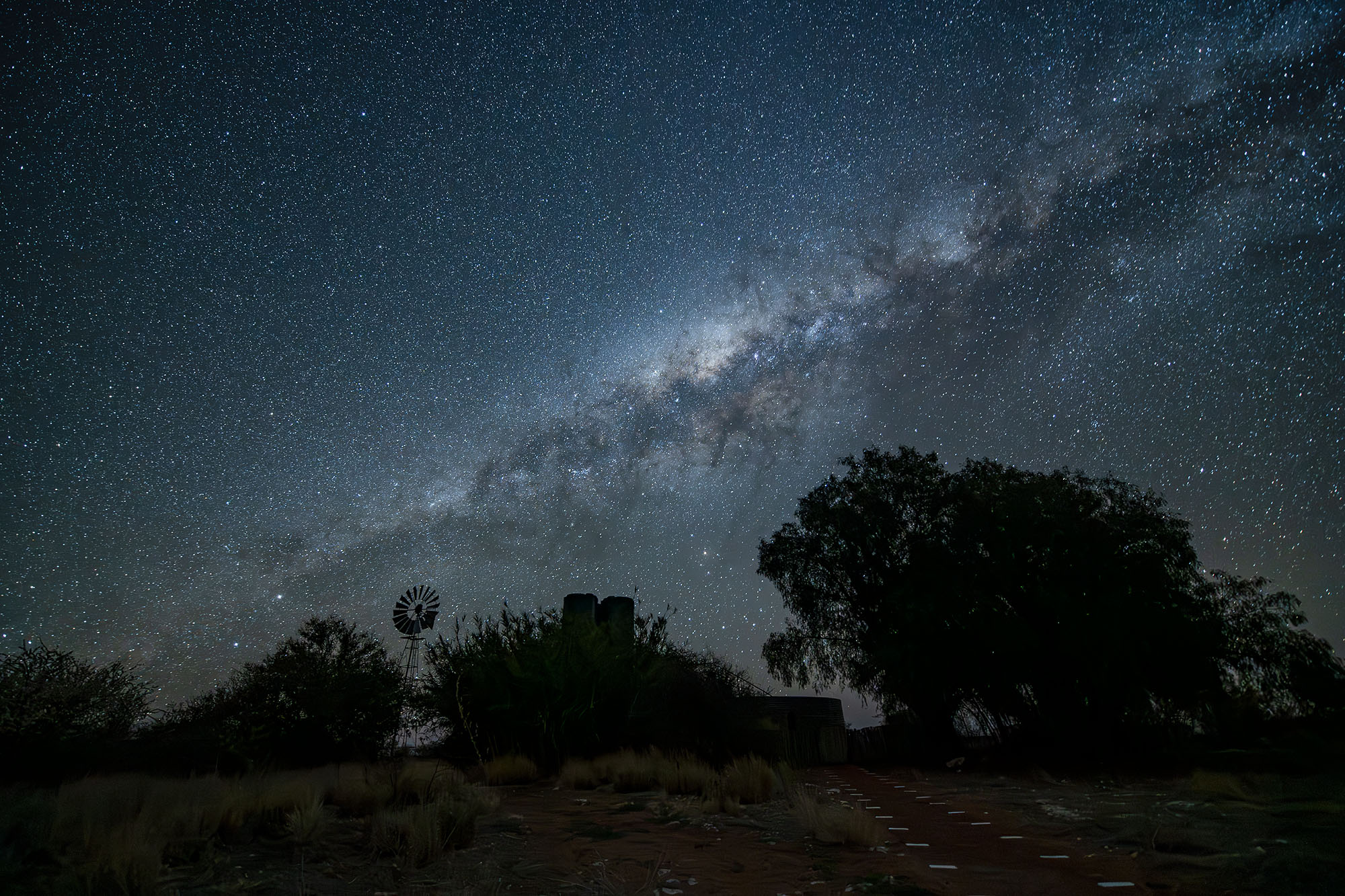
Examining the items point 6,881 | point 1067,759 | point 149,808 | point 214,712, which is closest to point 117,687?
point 214,712

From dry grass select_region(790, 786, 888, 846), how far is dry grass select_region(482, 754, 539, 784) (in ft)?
19.8

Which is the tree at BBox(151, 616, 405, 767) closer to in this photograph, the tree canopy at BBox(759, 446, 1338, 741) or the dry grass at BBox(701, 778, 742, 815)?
the dry grass at BBox(701, 778, 742, 815)

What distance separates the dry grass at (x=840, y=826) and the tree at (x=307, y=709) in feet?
36.6

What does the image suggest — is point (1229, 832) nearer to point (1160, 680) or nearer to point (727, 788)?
point (727, 788)

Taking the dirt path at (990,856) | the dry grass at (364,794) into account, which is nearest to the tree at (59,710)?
the dry grass at (364,794)

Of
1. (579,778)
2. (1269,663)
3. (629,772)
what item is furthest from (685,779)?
(1269,663)

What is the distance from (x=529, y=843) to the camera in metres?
6.17

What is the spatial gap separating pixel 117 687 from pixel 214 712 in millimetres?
3528

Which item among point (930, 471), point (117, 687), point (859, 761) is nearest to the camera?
point (117, 687)

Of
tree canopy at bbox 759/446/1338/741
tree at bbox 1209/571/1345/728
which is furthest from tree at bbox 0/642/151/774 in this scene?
tree at bbox 1209/571/1345/728

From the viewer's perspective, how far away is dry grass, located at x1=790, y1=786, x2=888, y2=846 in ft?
21.2

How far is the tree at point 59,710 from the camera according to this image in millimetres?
9445

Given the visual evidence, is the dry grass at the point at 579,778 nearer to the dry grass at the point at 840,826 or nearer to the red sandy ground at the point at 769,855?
the red sandy ground at the point at 769,855

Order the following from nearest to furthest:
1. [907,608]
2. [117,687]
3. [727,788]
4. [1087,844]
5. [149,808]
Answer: [149,808]
[1087,844]
[727,788]
[117,687]
[907,608]
